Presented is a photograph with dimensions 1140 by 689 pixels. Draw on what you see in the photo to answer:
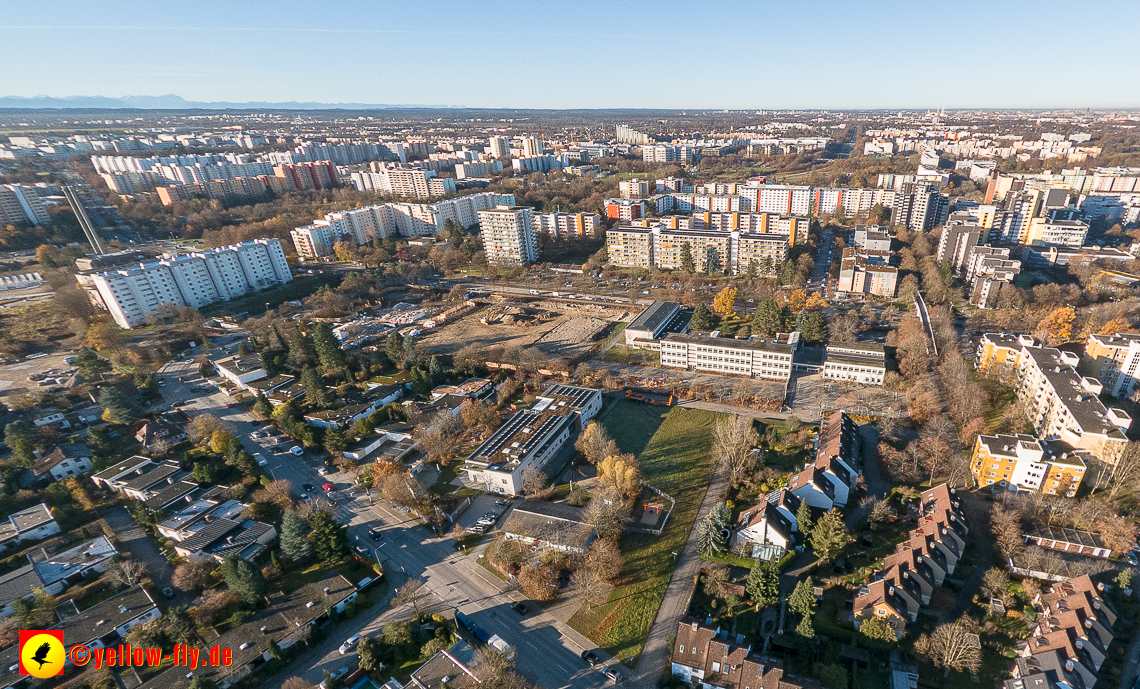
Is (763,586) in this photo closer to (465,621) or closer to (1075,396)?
(465,621)

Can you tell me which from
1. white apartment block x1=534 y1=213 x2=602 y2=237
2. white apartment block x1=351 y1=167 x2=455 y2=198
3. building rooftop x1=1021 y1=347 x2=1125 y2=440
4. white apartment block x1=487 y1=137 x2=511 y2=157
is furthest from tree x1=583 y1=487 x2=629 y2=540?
white apartment block x1=487 y1=137 x2=511 y2=157

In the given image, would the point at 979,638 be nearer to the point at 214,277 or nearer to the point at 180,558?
the point at 180,558

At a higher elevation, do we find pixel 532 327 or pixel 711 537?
pixel 711 537

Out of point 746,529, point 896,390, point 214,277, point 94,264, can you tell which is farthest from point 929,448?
point 94,264

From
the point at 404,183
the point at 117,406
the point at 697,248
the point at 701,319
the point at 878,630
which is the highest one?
the point at 404,183

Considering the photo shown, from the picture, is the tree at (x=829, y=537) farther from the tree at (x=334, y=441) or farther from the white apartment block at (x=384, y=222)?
the white apartment block at (x=384, y=222)

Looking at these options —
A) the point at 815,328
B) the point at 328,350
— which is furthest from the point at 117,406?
the point at 815,328

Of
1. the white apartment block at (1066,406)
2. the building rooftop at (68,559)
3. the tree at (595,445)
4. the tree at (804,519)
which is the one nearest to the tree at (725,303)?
the white apartment block at (1066,406)

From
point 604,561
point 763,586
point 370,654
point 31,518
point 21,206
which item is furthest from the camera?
point 21,206

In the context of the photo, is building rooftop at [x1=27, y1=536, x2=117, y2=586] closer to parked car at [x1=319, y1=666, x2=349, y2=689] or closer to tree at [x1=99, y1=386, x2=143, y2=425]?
tree at [x1=99, y1=386, x2=143, y2=425]
